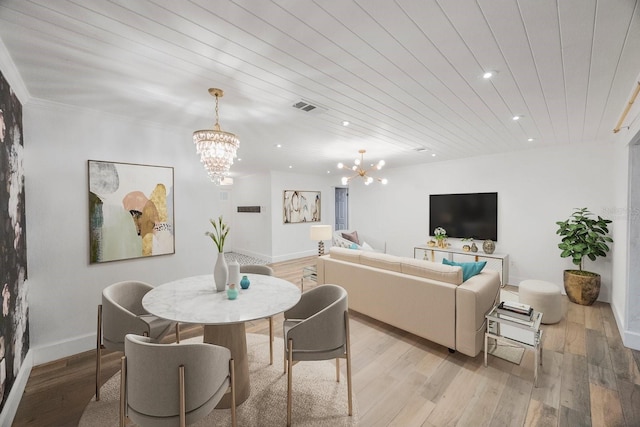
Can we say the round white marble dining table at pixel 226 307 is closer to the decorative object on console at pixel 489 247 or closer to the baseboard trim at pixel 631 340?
the baseboard trim at pixel 631 340

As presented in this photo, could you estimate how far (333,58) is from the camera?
1.77 m

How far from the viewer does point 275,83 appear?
6.90 feet

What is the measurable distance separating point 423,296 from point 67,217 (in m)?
3.58

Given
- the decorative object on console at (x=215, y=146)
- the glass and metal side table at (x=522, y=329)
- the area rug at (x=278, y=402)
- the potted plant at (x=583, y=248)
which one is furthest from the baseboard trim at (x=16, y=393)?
the potted plant at (x=583, y=248)

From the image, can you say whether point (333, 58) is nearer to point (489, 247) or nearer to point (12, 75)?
point (12, 75)

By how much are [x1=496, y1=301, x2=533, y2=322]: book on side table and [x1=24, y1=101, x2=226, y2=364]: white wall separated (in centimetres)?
366

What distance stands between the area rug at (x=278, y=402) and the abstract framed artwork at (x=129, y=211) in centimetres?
125

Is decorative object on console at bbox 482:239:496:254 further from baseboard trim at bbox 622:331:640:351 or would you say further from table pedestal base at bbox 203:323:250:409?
table pedestal base at bbox 203:323:250:409

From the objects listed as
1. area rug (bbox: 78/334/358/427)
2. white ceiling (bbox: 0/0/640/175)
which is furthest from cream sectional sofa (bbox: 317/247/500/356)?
white ceiling (bbox: 0/0/640/175)

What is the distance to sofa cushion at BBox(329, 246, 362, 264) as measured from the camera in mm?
3432

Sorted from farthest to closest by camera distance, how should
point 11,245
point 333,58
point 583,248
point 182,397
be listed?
point 583,248, point 11,245, point 333,58, point 182,397

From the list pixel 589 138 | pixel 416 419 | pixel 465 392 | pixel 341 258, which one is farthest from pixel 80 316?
pixel 589 138

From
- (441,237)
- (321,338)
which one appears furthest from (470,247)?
(321,338)

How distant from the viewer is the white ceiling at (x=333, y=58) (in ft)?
4.40
